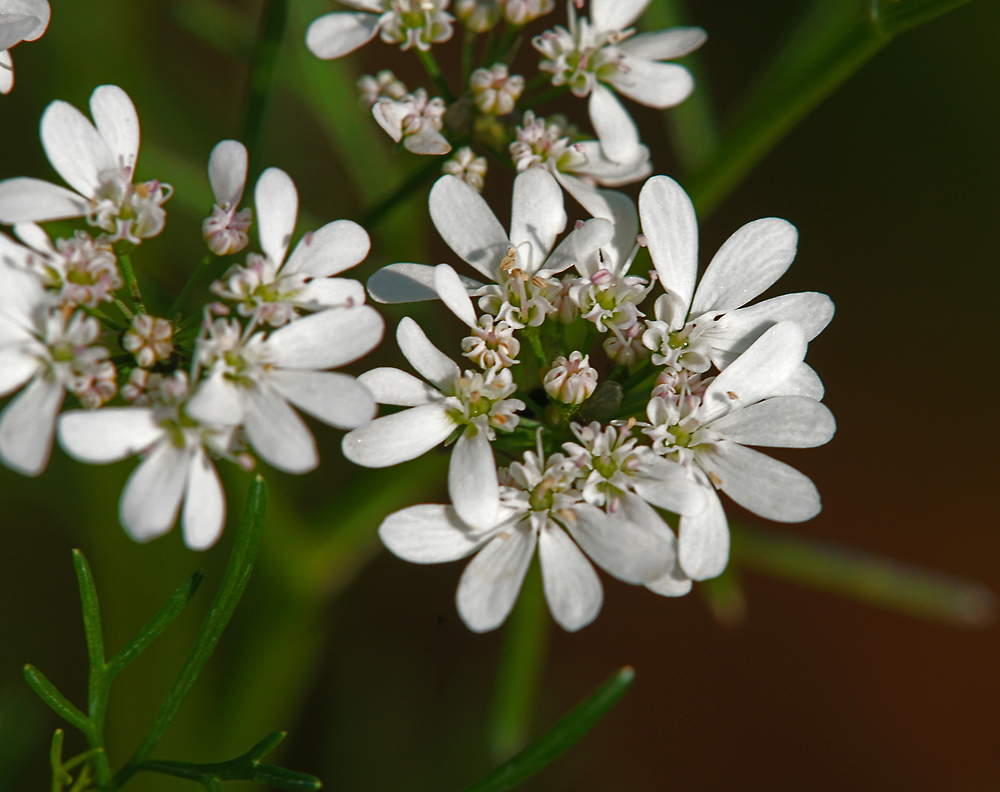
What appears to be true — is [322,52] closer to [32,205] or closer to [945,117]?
[32,205]

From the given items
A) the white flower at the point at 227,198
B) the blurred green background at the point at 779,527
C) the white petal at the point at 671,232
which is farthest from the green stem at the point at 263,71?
the blurred green background at the point at 779,527

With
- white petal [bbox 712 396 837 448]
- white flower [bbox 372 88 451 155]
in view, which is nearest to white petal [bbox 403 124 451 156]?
white flower [bbox 372 88 451 155]

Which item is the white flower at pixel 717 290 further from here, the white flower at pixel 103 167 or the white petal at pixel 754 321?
the white flower at pixel 103 167

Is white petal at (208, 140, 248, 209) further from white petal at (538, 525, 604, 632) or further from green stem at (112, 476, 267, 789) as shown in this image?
white petal at (538, 525, 604, 632)

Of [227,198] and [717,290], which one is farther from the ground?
[227,198]

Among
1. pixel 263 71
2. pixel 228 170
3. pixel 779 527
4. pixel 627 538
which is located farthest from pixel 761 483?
pixel 779 527

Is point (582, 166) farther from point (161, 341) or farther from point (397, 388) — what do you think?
point (161, 341)
